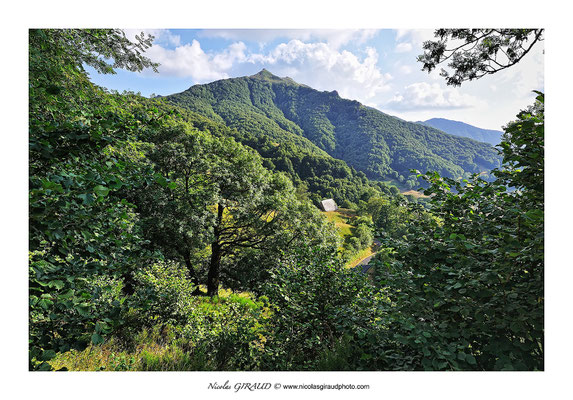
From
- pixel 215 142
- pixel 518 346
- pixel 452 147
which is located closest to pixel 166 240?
pixel 215 142

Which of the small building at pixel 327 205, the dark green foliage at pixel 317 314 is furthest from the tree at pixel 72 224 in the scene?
the small building at pixel 327 205

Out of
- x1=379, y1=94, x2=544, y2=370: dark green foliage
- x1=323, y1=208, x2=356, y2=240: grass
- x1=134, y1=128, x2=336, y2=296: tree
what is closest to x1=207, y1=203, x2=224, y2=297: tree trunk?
x1=134, y1=128, x2=336, y2=296: tree

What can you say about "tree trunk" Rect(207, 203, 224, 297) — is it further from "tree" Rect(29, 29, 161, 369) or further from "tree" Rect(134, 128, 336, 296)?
"tree" Rect(29, 29, 161, 369)

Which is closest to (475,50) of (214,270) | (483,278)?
(483,278)

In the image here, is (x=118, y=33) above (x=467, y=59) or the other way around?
above

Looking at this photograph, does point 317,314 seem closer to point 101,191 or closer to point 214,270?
point 101,191
